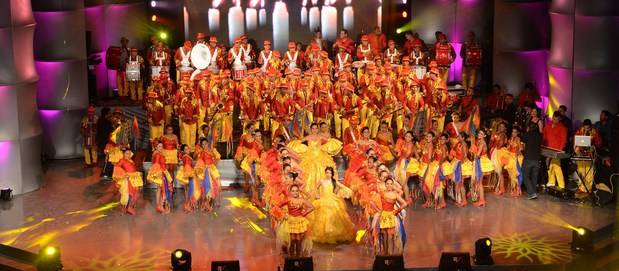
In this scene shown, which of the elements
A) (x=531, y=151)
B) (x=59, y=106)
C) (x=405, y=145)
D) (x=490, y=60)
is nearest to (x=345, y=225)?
(x=405, y=145)

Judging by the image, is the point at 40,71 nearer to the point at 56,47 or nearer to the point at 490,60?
the point at 56,47

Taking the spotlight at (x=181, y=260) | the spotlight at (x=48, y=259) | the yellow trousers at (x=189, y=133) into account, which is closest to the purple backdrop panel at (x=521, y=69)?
the yellow trousers at (x=189, y=133)

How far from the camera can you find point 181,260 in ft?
50.8

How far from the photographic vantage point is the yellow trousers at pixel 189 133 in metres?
21.3

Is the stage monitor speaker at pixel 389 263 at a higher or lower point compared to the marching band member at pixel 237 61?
lower

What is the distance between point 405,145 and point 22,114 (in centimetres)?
623

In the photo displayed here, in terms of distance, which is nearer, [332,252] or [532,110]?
[332,252]

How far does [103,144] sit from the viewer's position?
2214cm

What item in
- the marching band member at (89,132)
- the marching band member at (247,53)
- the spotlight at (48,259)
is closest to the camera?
the spotlight at (48,259)

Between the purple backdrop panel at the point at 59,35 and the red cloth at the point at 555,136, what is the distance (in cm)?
860

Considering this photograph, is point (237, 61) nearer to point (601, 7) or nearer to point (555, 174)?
point (555, 174)

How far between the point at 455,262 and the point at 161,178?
17.6 feet

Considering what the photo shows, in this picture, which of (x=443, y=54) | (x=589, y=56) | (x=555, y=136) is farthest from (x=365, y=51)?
(x=555, y=136)

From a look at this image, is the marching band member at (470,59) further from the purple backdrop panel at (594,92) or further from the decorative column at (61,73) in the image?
the decorative column at (61,73)
